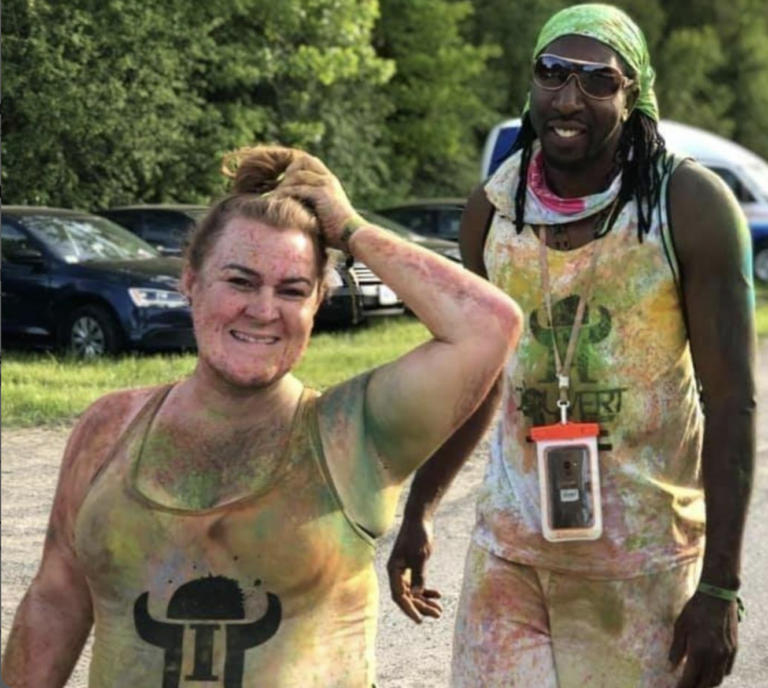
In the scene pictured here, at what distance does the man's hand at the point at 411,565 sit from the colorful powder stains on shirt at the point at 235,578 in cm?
109

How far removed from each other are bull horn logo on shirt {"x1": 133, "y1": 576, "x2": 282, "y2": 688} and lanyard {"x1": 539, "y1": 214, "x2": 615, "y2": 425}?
96 cm

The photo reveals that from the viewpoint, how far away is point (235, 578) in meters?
2.55

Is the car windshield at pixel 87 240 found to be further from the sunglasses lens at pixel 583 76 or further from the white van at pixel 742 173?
the white van at pixel 742 173

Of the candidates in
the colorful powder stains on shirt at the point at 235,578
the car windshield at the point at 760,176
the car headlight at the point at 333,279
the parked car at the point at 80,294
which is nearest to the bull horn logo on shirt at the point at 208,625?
the colorful powder stains on shirt at the point at 235,578

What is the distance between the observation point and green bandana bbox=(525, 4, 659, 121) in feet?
11.0

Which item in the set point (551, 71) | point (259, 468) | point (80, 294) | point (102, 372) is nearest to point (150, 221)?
point (80, 294)

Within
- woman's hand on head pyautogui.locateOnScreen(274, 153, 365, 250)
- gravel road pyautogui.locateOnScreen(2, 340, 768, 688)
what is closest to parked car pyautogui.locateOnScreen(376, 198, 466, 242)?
gravel road pyautogui.locateOnScreen(2, 340, 768, 688)

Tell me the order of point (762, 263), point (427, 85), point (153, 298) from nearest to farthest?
point (153, 298) → point (427, 85) → point (762, 263)

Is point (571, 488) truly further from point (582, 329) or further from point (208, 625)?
point (208, 625)

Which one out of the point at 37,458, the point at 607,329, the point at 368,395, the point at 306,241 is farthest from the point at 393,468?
the point at 37,458

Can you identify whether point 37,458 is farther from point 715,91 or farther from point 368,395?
point 715,91

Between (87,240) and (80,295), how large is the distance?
25.2 inches

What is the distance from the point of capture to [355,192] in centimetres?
2238

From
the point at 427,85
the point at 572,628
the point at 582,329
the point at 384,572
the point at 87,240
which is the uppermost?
the point at 582,329
